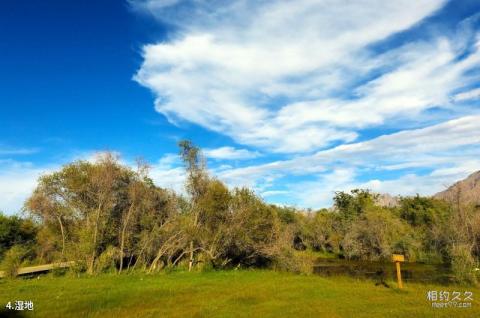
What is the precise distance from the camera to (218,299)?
66.7 ft

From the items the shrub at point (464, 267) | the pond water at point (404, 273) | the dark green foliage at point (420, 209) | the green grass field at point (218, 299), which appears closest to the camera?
the green grass field at point (218, 299)

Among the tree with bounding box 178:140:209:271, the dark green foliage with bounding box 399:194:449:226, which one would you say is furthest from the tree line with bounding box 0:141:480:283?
the dark green foliage with bounding box 399:194:449:226

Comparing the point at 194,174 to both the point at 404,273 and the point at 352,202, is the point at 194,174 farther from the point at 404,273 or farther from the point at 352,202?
the point at 352,202

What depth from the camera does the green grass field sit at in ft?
54.4

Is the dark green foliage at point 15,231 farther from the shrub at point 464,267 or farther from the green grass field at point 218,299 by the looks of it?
the shrub at point 464,267

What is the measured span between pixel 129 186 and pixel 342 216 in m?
52.4

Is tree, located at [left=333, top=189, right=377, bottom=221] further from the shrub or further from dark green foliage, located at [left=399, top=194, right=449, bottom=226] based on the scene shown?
the shrub

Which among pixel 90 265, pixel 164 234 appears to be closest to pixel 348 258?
pixel 164 234

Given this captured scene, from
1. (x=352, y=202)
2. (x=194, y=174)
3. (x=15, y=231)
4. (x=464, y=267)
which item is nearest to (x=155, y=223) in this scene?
(x=194, y=174)

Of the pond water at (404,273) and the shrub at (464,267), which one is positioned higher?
the shrub at (464,267)

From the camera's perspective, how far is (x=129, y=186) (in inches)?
1524

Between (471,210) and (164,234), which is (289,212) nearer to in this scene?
(471,210)

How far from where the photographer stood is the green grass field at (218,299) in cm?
1658

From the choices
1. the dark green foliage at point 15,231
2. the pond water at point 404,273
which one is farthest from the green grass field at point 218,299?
the dark green foliage at point 15,231
